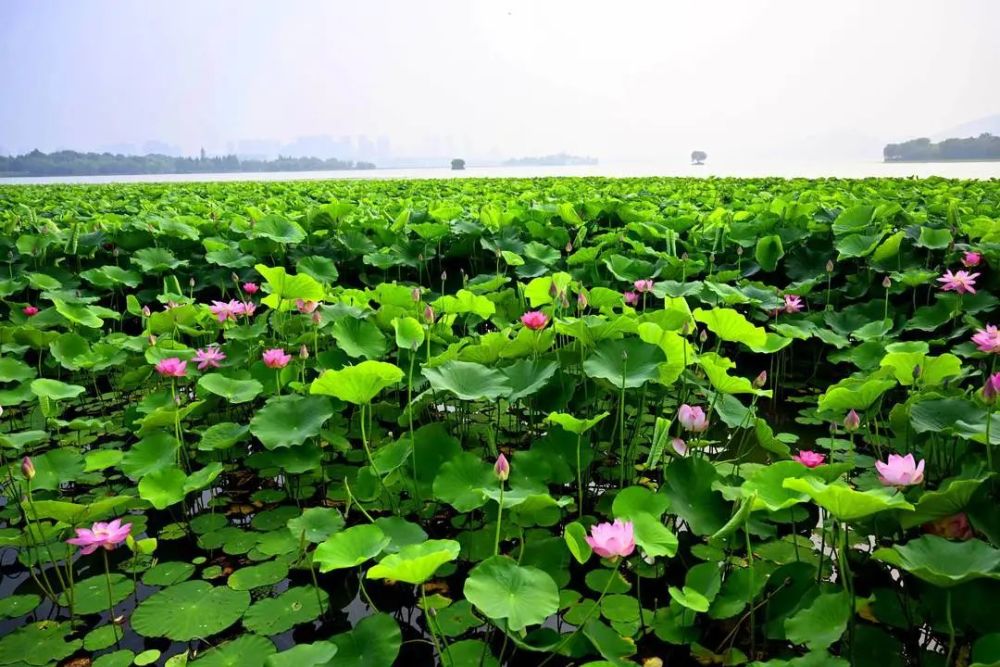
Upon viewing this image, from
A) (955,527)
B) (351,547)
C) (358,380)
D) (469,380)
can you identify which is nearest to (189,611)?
(351,547)

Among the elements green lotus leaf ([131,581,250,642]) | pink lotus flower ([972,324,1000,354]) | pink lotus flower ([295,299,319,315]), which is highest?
pink lotus flower ([972,324,1000,354])

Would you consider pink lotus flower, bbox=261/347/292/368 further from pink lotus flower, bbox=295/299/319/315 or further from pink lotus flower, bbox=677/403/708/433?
pink lotus flower, bbox=677/403/708/433

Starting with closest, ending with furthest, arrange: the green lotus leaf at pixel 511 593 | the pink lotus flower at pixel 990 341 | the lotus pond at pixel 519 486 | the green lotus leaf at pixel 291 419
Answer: the green lotus leaf at pixel 511 593, the lotus pond at pixel 519 486, the pink lotus flower at pixel 990 341, the green lotus leaf at pixel 291 419

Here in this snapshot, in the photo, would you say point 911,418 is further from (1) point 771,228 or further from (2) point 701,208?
(2) point 701,208

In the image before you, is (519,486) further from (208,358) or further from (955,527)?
(208,358)

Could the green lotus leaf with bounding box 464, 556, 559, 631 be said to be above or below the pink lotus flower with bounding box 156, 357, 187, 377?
below

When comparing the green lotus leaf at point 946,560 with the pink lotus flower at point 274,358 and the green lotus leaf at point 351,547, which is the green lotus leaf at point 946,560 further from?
the pink lotus flower at point 274,358

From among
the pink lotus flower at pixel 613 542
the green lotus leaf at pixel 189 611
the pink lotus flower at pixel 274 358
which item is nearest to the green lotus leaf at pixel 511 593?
the pink lotus flower at pixel 613 542

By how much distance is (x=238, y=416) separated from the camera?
8.80 ft

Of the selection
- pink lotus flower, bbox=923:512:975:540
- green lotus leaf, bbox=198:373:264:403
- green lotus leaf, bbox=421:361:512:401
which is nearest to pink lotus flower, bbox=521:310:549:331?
green lotus leaf, bbox=421:361:512:401

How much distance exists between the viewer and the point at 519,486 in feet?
5.76

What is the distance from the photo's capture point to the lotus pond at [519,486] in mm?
1314

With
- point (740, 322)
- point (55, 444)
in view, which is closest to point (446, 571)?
point (740, 322)

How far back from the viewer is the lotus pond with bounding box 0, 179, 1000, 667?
131cm
